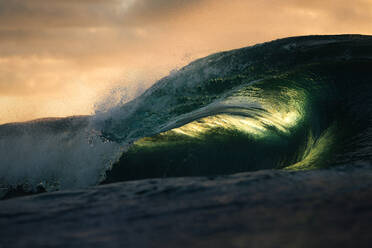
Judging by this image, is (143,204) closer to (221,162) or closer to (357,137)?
(221,162)

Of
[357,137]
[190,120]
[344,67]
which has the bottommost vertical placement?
[357,137]

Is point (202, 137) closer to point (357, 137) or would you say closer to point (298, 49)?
point (357, 137)

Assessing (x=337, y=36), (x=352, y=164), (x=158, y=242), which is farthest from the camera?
(x=337, y=36)

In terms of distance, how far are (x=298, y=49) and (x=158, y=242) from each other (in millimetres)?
5056

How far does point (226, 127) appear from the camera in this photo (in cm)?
348

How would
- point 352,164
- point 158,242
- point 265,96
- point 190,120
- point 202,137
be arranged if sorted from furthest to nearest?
1. point 265,96
2. point 190,120
3. point 202,137
4. point 352,164
5. point 158,242

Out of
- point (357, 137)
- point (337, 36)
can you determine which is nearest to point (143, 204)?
point (357, 137)

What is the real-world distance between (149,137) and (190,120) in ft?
1.52

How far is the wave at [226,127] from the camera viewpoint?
3.12 meters

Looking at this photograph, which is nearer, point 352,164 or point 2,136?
point 352,164

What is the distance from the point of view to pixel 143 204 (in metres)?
1.65

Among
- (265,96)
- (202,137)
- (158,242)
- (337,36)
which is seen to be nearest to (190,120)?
(202,137)

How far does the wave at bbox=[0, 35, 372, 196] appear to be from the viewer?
3115 mm

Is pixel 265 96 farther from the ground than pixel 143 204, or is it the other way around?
pixel 265 96
